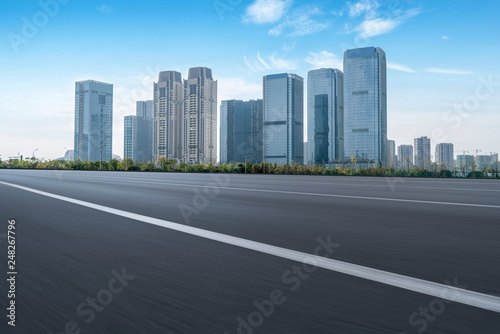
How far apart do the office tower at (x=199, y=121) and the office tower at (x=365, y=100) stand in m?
28.1

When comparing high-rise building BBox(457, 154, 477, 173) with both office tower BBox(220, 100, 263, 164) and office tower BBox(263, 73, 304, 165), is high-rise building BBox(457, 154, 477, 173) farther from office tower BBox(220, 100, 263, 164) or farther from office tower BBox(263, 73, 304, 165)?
office tower BBox(220, 100, 263, 164)

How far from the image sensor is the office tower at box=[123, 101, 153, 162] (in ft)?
211

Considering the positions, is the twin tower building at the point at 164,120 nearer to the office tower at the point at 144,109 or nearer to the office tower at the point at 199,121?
the office tower at the point at 199,121

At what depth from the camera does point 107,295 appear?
68.9 inches

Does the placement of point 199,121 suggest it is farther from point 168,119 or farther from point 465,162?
point 465,162

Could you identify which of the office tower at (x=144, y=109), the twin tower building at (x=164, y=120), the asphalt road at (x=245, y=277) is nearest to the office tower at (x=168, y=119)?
the twin tower building at (x=164, y=120)

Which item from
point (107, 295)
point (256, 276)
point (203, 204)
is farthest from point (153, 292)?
point (203, 204)

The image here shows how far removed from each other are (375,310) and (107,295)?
116 centimetres

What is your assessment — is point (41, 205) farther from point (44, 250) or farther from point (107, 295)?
point (107, 295)

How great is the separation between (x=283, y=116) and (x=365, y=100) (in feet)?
76.3

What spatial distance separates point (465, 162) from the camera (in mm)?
21047

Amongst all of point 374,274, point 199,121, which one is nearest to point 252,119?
point 199,121

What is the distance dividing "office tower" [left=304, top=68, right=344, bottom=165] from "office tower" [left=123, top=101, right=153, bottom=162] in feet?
85.6

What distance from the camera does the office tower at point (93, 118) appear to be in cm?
6303
